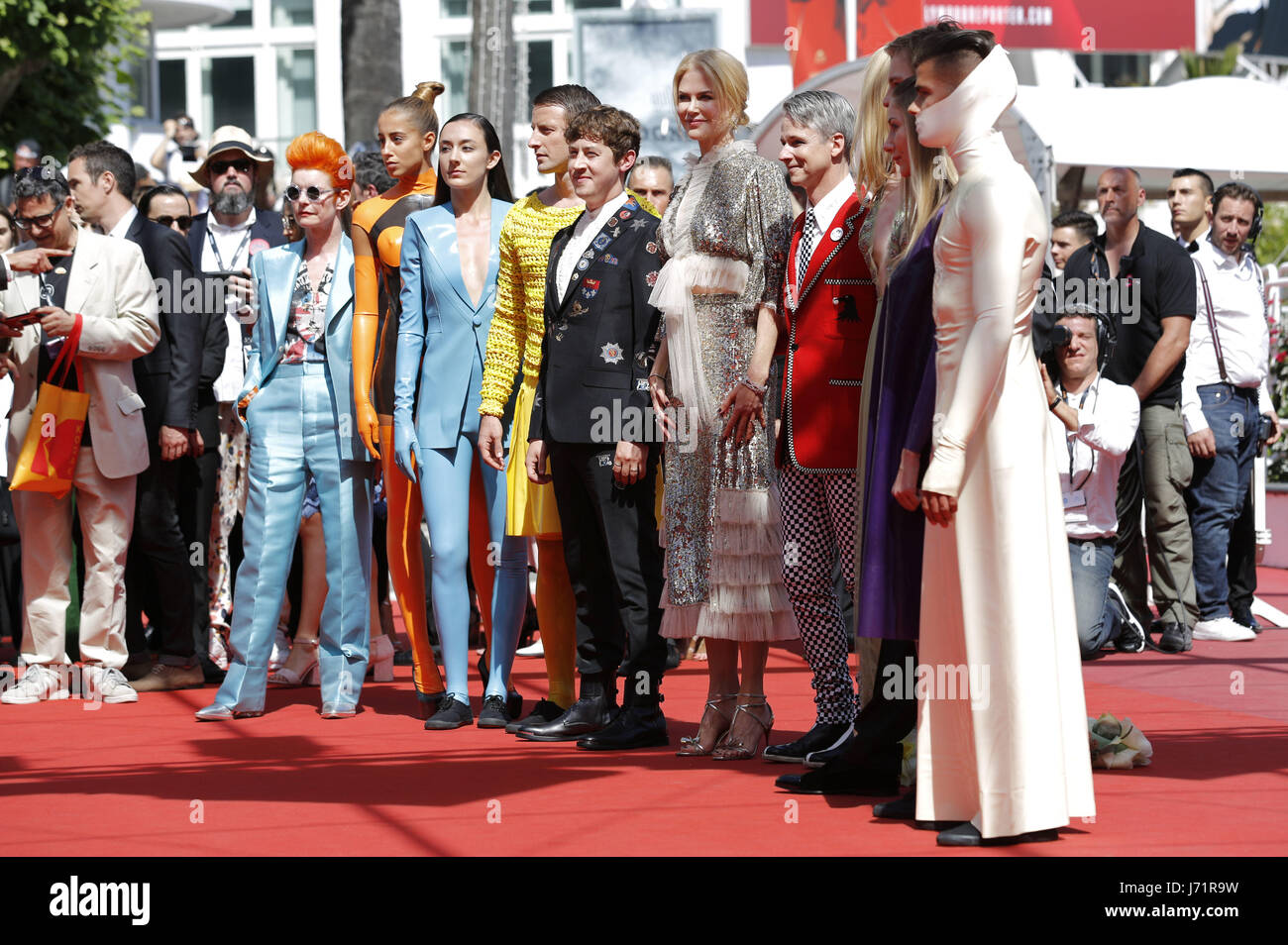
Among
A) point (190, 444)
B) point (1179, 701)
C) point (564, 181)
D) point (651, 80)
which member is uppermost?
point (651, 80)

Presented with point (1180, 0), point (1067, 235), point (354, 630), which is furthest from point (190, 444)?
point (1180, 0)

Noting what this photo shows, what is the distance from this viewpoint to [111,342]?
708 cm

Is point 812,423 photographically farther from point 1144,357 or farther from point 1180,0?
point 1180,0

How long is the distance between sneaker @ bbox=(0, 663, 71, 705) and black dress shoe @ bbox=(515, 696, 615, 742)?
229cm

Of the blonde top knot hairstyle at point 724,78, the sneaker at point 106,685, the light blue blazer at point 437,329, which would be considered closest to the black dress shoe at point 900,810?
the blonde top knot hairstyle at point 724,78

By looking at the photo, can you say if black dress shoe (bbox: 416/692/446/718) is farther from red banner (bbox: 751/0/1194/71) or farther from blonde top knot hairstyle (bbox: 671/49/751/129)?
red banner (bbox: 751/0/1194/71)

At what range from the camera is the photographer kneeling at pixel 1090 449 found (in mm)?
7984

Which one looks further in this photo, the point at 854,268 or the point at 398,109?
the point at 398,109

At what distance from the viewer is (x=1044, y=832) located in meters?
4.27

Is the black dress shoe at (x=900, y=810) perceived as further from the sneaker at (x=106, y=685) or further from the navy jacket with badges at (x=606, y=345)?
the sneaker at (x=106, y=685)

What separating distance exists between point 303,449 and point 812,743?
7.67 ft

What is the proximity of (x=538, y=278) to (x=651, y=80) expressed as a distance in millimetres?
19040

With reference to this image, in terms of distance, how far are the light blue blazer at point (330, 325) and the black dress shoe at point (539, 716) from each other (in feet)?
3.86

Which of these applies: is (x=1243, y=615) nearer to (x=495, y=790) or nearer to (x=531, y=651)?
(x=531, y=651)
